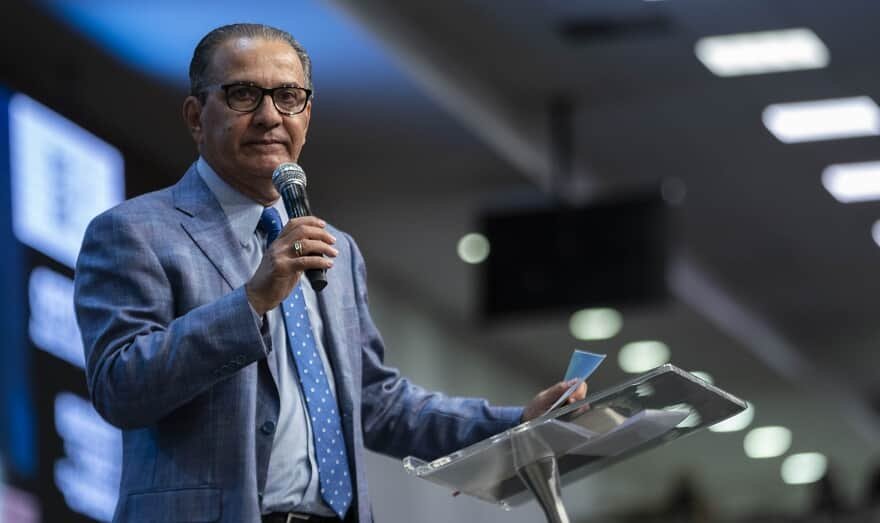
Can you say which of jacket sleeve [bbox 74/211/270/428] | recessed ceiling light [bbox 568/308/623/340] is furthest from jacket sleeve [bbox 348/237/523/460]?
recessed ceiling light [bbox 568/308/623/340]

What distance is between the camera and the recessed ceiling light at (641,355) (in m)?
13.0

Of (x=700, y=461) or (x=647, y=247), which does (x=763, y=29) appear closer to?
(x=647, y=247)

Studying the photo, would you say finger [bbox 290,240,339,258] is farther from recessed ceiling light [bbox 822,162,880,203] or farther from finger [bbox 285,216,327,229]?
recessed ceiling light [bbox 822,162,880,203]

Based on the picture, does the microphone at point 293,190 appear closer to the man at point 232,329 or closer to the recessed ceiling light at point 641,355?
the man at point 232,329

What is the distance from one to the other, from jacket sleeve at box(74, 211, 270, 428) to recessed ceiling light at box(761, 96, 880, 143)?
22.7 feet

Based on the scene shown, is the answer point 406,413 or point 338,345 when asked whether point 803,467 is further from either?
point 338,345

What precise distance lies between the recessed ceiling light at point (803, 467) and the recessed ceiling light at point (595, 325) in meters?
4.86

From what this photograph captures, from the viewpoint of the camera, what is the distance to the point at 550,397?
2.65 m

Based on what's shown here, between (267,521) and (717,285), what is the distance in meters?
10.4

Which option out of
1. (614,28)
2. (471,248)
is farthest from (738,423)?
(614,28)

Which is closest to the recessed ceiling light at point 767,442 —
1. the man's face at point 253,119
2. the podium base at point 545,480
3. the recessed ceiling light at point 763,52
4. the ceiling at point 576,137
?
the ceiling at point 576,137

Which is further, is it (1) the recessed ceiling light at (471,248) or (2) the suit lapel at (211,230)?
(1) the recessed ceiling light at (471,248)

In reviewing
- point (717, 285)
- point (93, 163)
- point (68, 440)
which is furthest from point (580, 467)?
point (717, 285)

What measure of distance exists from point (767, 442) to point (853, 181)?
649cm
